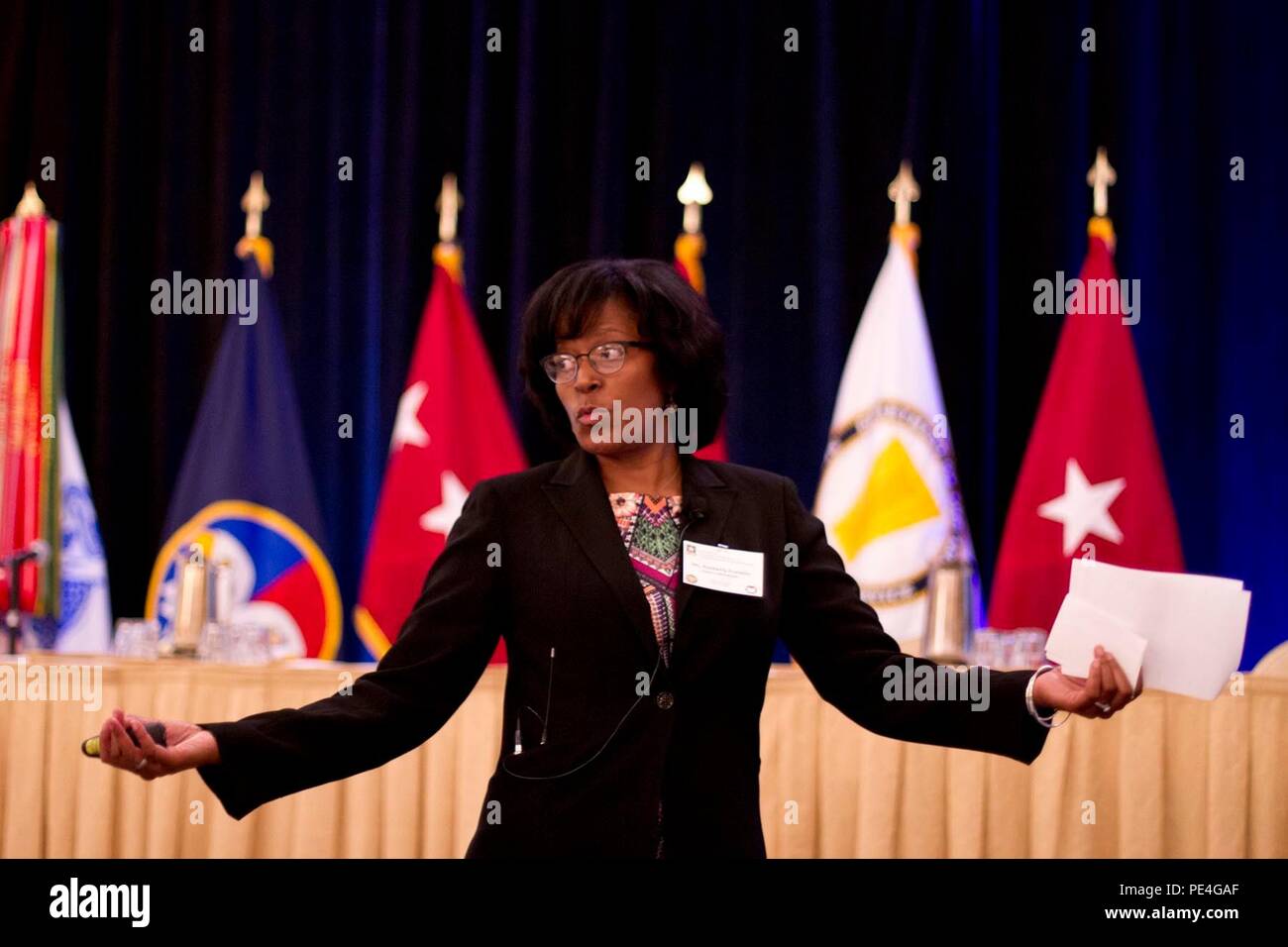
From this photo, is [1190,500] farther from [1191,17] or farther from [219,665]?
[219,665]

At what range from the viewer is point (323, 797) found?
12.4 feet

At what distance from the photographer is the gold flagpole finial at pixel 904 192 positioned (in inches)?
182

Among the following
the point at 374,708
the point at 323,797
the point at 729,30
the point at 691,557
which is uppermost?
the point at 729,30

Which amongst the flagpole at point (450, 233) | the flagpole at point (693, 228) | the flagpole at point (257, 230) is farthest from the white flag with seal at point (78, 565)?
the flagpole at point (693, 228)

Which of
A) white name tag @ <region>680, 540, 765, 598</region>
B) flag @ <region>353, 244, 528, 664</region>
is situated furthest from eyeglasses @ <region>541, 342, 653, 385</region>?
flag @ <region>353, 244, 528, 664</region>

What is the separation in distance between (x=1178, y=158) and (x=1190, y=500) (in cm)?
119

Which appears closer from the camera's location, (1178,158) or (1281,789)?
(1281,789)

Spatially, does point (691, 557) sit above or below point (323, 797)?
above

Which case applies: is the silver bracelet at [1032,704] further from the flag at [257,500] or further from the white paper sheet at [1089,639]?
the flag at [257,500]

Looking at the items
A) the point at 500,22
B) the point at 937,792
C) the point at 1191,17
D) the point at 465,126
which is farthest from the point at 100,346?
the point at 1191,17

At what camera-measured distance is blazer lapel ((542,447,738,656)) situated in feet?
6.59

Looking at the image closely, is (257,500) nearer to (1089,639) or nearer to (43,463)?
(43,463)
